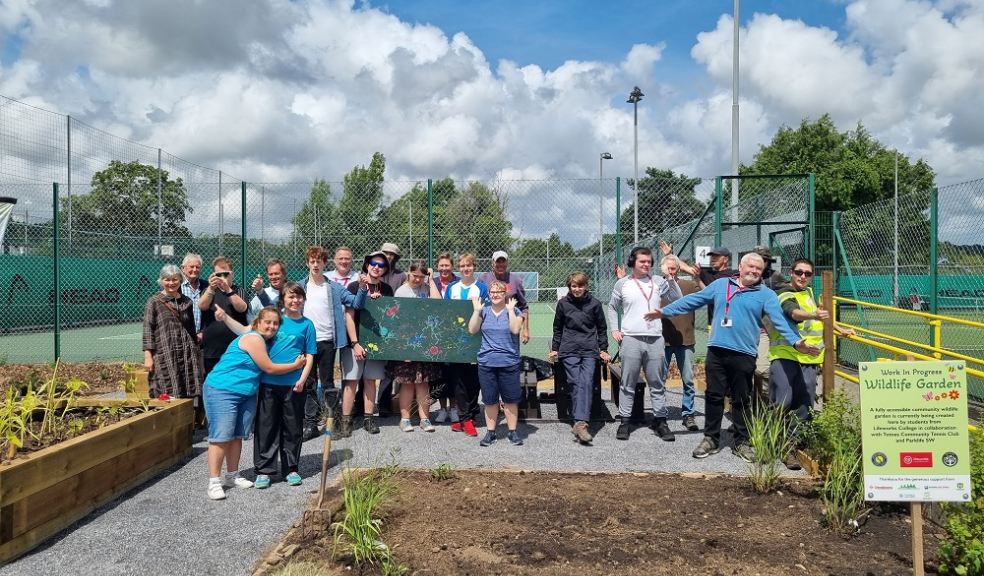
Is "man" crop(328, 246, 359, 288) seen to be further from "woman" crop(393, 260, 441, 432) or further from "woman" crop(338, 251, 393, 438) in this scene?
"woman" crop(393, 260, 441, 432)

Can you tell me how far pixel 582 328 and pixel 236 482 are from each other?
3.38 meters

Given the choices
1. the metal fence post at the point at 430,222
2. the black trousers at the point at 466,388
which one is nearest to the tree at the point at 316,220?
the metal fence post at the point at 430,222

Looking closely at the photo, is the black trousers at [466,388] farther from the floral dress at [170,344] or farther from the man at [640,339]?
the floral dress at [170,344]

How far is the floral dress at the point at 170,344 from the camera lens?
5.85 m

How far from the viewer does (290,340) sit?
5051 mm

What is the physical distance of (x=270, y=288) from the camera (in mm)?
6277

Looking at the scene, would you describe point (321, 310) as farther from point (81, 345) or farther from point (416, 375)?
point (81, 345)

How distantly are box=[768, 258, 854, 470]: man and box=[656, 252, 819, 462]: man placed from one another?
12cm

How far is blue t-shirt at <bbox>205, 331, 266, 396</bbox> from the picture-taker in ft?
15.7

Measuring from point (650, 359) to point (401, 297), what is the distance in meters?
2.60

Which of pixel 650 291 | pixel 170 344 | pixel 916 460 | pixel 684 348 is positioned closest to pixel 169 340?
pixel 170 344

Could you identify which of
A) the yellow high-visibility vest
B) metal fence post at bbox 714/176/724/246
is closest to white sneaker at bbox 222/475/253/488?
the yellow high-visibility vest

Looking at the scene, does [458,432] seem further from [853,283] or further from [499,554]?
[853,283]

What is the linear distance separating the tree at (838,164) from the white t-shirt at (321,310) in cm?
3296
